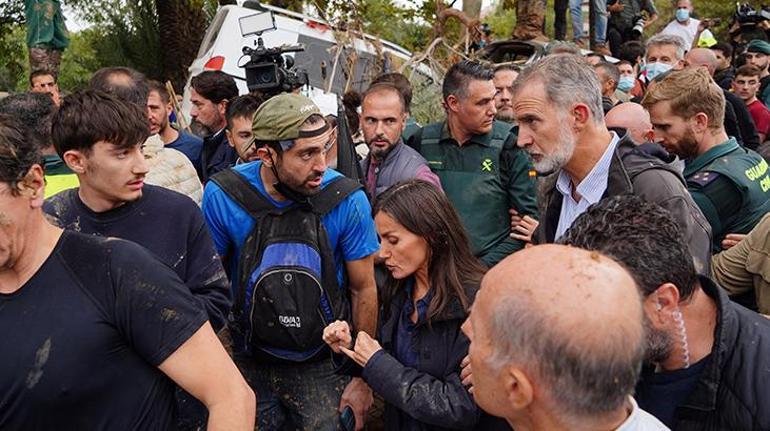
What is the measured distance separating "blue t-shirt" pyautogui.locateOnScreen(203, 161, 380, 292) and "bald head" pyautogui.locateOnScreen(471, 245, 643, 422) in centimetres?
171

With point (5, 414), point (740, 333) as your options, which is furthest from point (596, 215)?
point (5, 414)

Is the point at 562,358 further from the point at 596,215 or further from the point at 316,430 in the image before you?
the point at 316,430

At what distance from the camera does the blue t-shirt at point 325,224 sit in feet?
10.3

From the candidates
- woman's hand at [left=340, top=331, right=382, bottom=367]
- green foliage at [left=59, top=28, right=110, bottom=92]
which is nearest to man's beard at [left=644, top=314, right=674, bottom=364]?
woman's hand at [left=340, top=331, right=382, bottom=367]

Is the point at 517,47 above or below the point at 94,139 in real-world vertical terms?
below

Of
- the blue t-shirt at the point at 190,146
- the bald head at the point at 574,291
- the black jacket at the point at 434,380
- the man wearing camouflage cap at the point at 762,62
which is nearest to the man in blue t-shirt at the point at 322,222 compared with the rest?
the black jacket at the point at 434,380

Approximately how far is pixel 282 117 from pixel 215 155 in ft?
7.39

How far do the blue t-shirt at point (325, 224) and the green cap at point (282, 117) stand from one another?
0.23m

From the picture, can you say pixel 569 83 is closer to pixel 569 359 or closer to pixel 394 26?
pixel 569 359

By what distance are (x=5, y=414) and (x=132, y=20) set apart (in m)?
13.5

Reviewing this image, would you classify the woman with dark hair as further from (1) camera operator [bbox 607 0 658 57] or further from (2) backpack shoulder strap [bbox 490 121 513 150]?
(1) camera operator [bbox 607 0 658 57]

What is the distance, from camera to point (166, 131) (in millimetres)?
5289

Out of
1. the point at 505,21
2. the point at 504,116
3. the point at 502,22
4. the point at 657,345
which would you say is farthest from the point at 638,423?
the point at 505,21

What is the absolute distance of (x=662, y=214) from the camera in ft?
6.79
